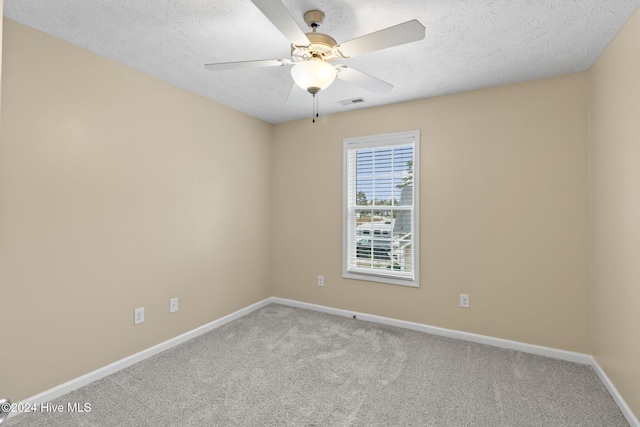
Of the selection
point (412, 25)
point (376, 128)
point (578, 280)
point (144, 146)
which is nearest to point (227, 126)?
point (144, 146)

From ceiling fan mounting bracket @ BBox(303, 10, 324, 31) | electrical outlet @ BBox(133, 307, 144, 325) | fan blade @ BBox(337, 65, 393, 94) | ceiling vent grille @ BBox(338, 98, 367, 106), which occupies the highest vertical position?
ceiling vent grille @ BBox(338, 98, 367, 106)

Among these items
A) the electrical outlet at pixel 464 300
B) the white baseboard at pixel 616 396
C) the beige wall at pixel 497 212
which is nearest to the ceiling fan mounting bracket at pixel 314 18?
the beige wall at pixel 497 212

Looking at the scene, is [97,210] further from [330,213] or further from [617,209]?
[617,209]

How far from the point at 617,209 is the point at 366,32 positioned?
2.05 meters

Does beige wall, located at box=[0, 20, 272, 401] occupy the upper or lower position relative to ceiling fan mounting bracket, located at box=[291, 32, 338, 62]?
lower

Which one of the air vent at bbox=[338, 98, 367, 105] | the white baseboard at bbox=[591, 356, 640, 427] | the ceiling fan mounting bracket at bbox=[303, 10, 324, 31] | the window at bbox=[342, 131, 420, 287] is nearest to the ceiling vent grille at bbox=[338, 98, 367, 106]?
the air vent at bbox=[338, 98, 367, 105]

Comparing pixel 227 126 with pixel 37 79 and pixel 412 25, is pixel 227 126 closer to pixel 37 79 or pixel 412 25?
pixel 37 79

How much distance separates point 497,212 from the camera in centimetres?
311

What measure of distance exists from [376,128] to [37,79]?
2.91 m

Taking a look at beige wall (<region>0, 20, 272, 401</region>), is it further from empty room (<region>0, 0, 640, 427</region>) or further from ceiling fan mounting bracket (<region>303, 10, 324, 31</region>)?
ceiling fan mounting bracket (<region>303, 10, 324, 31</region>)

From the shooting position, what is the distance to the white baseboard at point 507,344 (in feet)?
7.30

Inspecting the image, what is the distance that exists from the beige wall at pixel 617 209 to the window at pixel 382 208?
144cm

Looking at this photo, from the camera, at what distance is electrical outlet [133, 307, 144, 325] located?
9.24ft

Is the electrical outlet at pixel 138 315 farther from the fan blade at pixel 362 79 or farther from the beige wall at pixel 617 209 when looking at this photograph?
the beige wall at pixel 617 209
